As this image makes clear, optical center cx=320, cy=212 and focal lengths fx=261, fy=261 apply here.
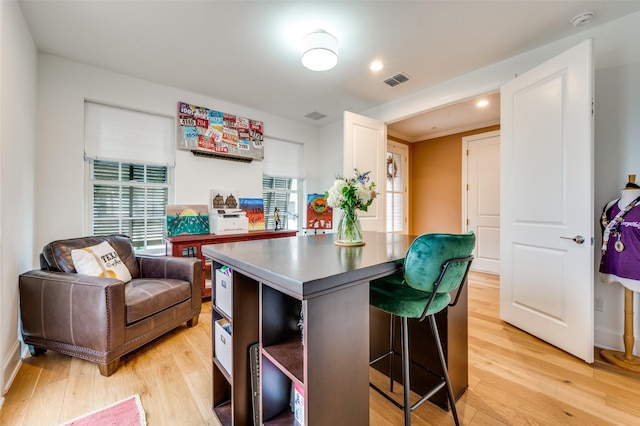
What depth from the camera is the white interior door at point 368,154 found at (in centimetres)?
327

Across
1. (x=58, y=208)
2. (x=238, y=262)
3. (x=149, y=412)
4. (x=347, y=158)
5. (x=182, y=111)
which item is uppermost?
(x=182, y=111)

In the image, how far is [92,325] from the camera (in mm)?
1725

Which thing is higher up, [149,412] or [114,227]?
[114,227]

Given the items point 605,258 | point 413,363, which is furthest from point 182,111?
point 605,258

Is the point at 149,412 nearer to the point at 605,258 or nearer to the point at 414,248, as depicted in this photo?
the point at 414,248

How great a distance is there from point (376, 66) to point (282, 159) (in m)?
2.10

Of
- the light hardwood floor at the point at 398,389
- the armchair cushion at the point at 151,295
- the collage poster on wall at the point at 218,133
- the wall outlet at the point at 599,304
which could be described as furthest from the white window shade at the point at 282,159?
the wall outlet at the point at 599,304

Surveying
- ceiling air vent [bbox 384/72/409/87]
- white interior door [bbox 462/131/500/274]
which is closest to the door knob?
ceiling air vent [bbox 384/72/409/87]

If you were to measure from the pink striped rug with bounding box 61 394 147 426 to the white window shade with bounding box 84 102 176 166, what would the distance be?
2.41 m

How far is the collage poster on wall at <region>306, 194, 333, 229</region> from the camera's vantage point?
429 cm

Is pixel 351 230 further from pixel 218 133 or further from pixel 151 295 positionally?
pixel 218 133

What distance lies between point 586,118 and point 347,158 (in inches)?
82.1

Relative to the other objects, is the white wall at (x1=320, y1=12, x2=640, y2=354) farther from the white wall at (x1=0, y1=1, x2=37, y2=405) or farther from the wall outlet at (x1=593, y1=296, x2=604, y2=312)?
the white wall at (x1=0, y1=1, x2=37, y2=405)

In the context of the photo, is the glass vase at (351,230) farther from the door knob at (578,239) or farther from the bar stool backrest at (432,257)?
the door knob at (578,239)
